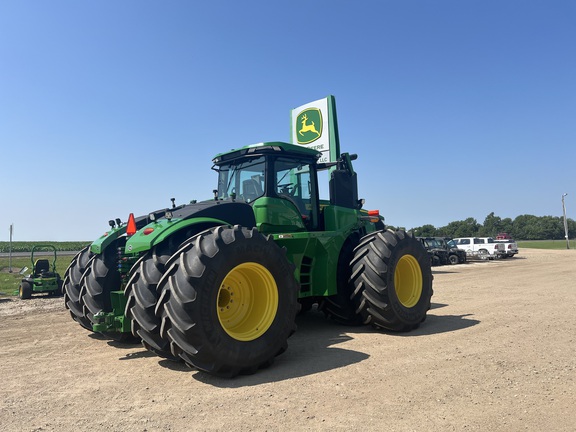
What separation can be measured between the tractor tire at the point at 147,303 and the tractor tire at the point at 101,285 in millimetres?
1329

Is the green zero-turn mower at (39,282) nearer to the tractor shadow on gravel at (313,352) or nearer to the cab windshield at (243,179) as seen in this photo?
the tractor shadow on gravel at (313,352)

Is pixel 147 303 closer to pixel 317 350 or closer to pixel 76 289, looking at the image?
pixel 317 350

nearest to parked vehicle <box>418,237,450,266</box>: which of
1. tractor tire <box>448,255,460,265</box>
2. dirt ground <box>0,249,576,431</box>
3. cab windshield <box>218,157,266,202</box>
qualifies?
tractor tire <box>448,255,460,265</box>

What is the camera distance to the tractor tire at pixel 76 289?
6.64m

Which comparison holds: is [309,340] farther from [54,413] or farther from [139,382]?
[54,413]

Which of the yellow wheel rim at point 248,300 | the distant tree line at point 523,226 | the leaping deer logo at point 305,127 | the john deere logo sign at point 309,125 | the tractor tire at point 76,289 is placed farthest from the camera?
the distant tree line at point 523,226

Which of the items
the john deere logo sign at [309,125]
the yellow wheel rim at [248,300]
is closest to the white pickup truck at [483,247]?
the john deere logo sign at [309,125]

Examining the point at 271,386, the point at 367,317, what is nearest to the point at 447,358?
the point at 367,317

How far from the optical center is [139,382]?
178 inches

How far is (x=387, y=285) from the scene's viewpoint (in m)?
6.50

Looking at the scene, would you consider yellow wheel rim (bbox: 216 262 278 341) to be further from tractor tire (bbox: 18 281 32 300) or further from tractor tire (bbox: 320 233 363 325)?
tractor tire (bbox: 18 281 32 300)

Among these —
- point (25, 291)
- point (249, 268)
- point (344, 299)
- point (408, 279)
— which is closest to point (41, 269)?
point (25, 291)

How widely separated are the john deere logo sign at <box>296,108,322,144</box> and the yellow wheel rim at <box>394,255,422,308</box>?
21.1 feet

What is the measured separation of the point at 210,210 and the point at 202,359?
2213 millimetres
